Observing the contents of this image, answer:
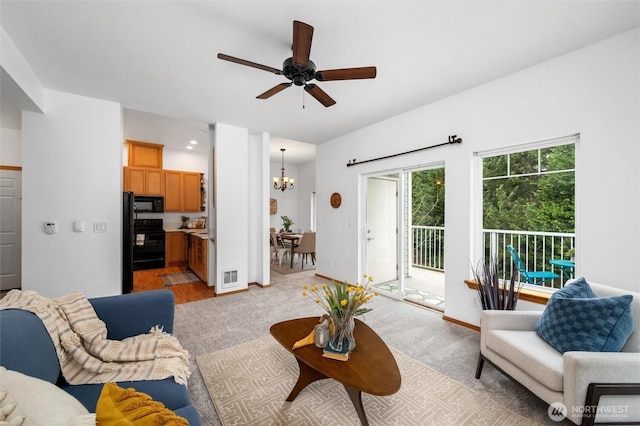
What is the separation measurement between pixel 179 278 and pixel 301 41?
4878mm

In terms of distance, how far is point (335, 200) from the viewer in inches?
193

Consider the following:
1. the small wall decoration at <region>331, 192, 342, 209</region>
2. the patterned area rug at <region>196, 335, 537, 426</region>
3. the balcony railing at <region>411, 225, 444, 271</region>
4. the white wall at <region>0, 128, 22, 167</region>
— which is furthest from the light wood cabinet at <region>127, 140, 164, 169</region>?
the balcony railing at <region>411, 225, 444, 271</region>

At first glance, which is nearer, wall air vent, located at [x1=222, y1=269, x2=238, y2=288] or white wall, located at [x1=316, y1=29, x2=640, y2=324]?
white wall, located at [x1=316, y1=29, x2=640, y2=324]

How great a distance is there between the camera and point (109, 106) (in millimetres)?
3320

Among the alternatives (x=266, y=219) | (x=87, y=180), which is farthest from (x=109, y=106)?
(x=266, y=219)

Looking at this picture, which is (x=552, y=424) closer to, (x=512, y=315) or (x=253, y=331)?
(x=512, y=315)

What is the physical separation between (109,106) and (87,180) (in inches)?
38.8

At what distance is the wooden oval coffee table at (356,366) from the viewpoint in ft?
4.50

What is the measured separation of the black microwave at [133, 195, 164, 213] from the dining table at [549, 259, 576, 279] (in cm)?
702

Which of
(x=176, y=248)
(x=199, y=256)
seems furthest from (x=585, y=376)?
(x=176, y=248)

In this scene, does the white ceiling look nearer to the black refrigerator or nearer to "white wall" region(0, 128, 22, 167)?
the black refrigerator

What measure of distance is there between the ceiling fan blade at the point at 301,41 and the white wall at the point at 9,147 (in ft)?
18.1

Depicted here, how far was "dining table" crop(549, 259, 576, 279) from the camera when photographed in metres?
2.79

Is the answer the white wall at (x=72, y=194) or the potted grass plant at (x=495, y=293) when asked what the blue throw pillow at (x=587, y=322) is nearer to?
the potted grass plant at (x=495, y=293)
